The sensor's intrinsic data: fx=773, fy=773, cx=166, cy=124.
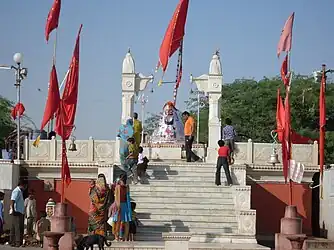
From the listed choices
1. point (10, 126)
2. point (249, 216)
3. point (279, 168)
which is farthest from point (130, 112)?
point (10, 126)

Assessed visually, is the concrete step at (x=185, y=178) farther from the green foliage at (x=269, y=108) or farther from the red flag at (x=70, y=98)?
the green foliage at (x=269, y=108)

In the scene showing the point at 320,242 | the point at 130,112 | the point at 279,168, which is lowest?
the point at 320,242

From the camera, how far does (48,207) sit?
20844 mm

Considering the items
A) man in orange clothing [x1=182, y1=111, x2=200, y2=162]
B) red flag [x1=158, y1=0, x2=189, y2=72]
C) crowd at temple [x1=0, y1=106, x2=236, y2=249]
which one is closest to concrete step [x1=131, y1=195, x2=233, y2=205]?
crowd at temple [x1=0, y1=106, x2=236, y2=249]

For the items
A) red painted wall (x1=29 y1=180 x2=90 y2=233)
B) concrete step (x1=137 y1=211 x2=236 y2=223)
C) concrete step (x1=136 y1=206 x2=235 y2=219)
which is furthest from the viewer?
red painted wall (x1=29 y1=180 x2=90 y2=233)

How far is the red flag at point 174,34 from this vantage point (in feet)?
91.2

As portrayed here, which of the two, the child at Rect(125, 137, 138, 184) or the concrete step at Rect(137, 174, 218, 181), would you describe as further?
the concrete step at Rect(137, 174, 218, 181)

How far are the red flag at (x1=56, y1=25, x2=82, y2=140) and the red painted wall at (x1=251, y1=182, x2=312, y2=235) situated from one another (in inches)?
367

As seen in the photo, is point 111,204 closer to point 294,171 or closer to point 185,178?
point 294,171

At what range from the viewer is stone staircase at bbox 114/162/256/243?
19.9 metres

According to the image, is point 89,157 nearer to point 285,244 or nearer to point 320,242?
point 320,242

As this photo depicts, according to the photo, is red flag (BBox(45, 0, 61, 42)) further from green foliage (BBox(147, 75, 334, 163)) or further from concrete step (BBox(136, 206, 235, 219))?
green foliage (BBox(147, 75, 334, 163))

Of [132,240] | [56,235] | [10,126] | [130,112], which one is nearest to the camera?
[56,235]

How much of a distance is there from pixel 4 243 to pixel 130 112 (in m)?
9.09
